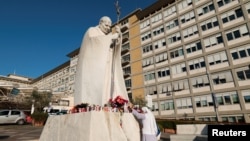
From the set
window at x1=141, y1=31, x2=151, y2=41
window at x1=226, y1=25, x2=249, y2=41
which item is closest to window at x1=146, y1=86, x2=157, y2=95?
window at x1=141, y1=31, x2=151, y2=41

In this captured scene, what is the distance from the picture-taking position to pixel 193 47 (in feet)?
117

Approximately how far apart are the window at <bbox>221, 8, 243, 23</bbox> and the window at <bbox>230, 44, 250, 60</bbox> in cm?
530

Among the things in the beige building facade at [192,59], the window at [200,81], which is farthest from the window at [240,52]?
the window at [200,81]

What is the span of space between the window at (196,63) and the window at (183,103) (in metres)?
5.76

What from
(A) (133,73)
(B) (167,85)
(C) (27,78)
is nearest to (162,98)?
(B) (167,85)

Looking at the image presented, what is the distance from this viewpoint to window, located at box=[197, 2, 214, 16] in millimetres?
34719

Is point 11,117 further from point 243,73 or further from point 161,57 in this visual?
point 243,73

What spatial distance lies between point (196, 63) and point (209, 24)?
7.17 m

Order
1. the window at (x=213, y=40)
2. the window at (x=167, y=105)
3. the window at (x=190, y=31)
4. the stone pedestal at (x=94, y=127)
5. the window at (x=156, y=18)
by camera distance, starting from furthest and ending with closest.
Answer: the window at (x=156, y=18), the window at (x=167, y=105), the window at (x=190, y=31), the window at (x=213, y=40), the stone pedestal at (x=94, y=127)

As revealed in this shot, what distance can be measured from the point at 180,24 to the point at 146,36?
8.95 m

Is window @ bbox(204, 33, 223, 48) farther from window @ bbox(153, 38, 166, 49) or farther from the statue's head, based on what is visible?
the statue's head

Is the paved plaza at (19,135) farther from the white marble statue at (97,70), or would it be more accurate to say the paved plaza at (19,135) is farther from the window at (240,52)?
the window at (240,52)

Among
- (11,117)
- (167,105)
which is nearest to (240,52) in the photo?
(167,105)

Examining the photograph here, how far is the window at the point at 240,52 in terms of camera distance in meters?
28.8
